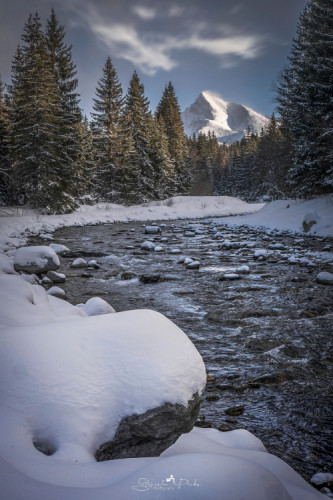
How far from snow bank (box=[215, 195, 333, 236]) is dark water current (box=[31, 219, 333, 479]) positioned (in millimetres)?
4248

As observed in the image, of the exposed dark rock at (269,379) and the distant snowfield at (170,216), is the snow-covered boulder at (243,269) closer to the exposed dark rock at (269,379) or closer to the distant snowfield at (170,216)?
the exposed dark rock at (269,379)

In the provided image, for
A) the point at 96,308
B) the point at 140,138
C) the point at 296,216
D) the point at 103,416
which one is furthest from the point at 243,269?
the point at 140,138

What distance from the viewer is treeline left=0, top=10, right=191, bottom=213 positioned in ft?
54.6

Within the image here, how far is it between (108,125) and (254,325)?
26504 millimetres

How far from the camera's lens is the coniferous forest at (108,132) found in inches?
572

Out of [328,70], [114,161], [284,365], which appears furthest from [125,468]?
[114,161]

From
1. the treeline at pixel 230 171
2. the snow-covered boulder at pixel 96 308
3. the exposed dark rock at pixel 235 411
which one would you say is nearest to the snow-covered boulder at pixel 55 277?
the snow-covered boulder at pixel 96 308

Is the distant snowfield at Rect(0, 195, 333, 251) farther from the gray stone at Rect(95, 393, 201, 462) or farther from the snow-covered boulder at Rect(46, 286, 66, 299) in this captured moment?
the gray stone at Rect(95, 393, 201, 462)

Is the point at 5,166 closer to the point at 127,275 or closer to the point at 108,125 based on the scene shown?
the point at 108,125

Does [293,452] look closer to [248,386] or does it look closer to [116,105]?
[248,386]

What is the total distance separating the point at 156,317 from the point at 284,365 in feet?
6.19

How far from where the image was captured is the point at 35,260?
6664 millimetres

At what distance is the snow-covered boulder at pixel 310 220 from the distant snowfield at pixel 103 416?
13.7 metres

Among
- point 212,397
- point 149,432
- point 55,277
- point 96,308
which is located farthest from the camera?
point 55,277
